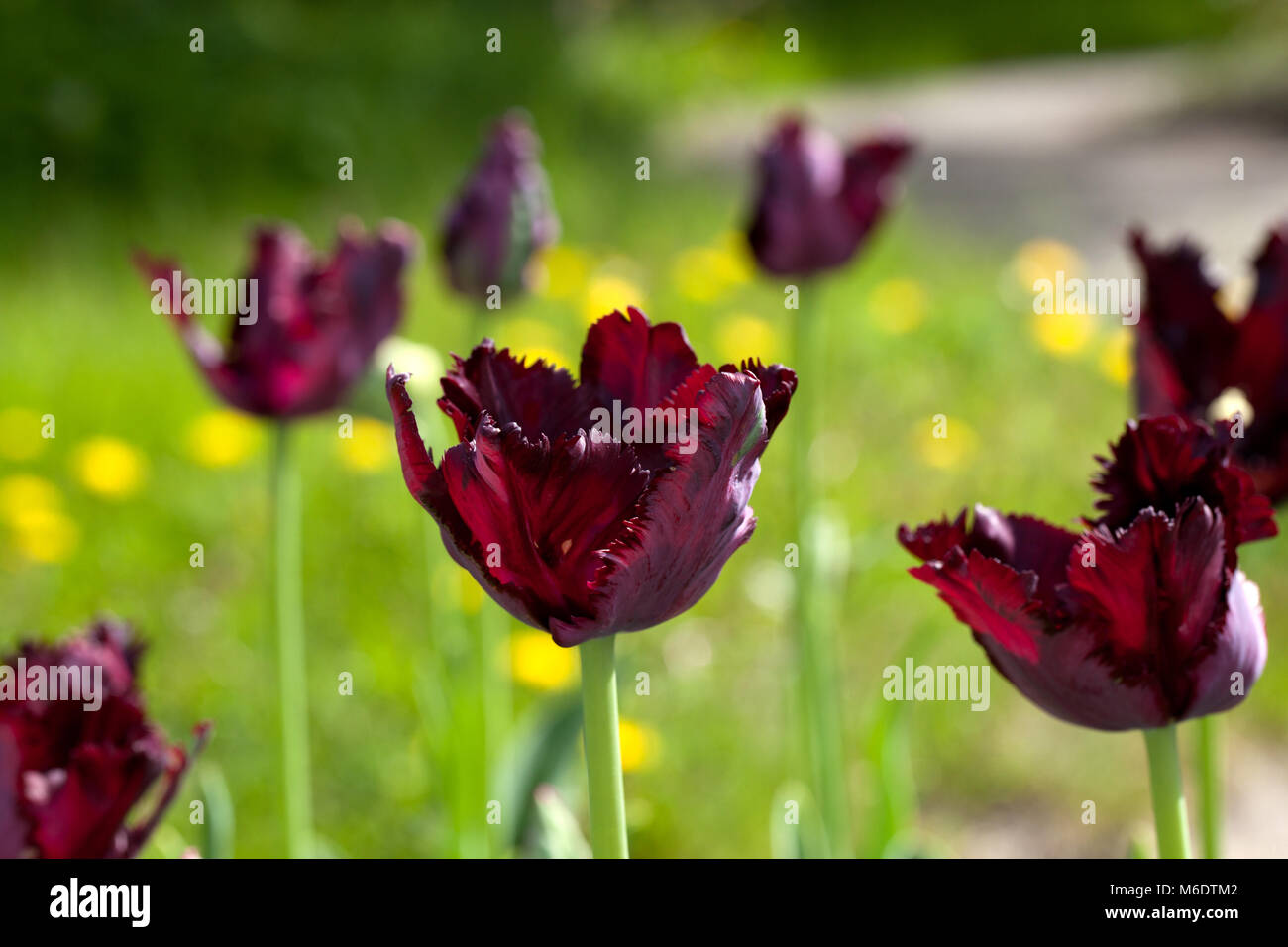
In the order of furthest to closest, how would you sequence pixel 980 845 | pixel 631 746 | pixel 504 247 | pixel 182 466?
pixel 182 466, pixel 980 845, pixel 631 746, pixel 504 247

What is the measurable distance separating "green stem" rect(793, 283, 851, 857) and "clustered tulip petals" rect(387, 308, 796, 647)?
695mm

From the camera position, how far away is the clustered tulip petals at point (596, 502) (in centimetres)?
54

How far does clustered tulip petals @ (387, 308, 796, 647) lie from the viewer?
0.54 m

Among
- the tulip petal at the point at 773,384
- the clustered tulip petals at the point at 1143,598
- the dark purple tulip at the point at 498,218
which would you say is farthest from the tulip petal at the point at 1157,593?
the dark purple tulip at the point at 498,218

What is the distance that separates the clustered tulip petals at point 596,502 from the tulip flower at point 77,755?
208mm

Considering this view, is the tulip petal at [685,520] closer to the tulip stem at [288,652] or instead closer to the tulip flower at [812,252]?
the tulip stem at [288,652]

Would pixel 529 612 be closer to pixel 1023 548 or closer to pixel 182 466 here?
pixel 1023 548

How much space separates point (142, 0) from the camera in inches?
215

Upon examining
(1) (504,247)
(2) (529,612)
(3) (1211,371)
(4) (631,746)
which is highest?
(1) (504,247)

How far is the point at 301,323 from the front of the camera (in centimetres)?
119

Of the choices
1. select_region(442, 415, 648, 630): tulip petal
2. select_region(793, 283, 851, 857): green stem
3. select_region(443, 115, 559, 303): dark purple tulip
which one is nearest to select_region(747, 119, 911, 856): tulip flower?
select_region(793, 283, 851, 857): green stem

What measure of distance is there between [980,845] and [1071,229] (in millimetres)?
3165

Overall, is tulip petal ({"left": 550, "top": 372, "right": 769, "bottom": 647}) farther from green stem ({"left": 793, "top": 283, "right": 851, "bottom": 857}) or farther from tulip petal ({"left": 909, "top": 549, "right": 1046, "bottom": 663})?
green stem ({"left": 793, "top": 283, "right": 851, "bottom": 857})

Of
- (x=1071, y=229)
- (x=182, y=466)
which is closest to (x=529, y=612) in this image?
(x=182, y=466)
